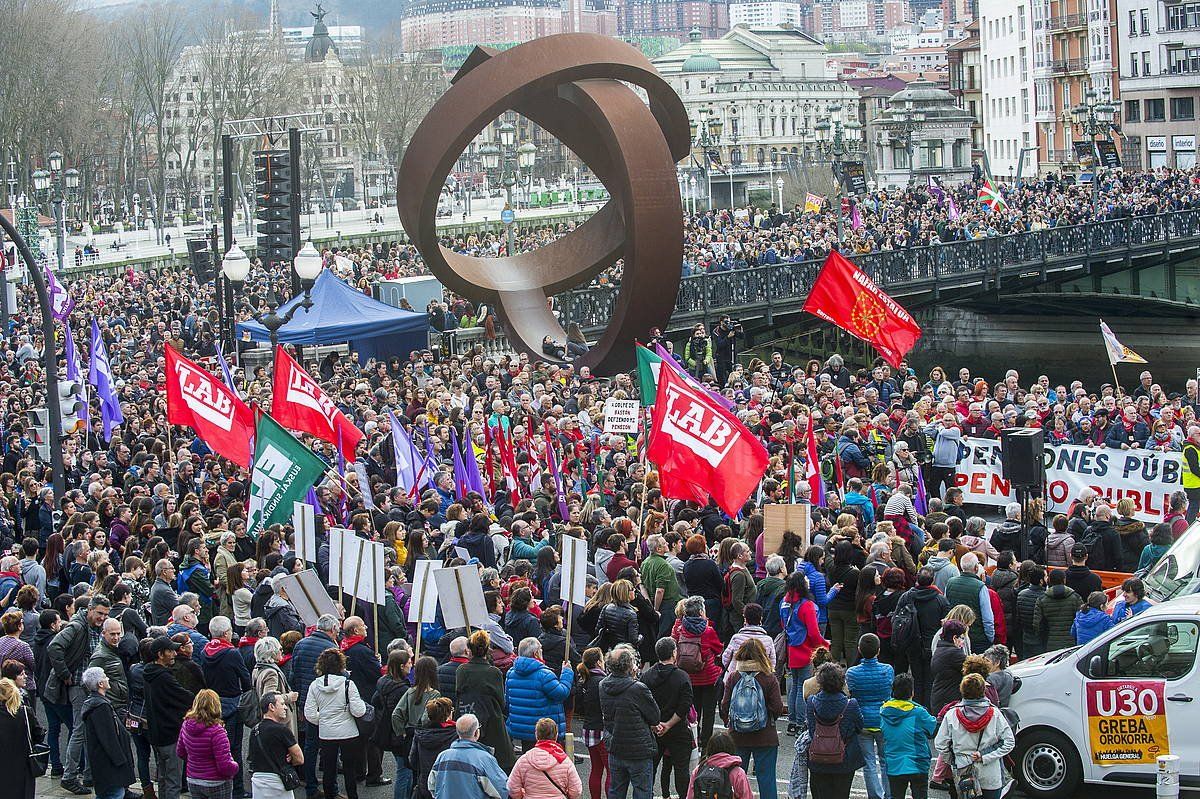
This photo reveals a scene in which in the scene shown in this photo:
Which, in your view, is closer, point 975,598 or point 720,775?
point 720,775

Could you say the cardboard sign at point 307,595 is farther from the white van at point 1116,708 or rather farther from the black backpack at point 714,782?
the white van at point 1116,708

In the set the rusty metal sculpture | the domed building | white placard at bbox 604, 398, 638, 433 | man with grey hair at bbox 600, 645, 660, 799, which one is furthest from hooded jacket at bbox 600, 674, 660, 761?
the domed building

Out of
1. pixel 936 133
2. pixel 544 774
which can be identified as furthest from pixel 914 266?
pixel 936 133

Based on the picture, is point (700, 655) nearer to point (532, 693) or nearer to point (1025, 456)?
point (532, 693)

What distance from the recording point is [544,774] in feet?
33.4

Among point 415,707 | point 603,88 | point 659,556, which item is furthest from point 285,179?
point 415,707

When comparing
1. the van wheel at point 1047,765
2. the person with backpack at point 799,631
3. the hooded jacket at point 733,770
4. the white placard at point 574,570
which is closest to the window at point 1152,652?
the van wheel at point 1047,765

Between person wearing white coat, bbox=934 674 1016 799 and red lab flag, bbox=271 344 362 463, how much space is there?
10651mm

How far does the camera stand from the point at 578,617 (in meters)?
13.3

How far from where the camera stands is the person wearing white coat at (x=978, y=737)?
10680mm

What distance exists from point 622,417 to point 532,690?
10.8m

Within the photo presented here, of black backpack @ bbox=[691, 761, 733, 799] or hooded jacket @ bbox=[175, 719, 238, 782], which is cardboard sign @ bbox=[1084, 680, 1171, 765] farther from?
hooded jacket @ bbox=[175, 719, 238, 782]

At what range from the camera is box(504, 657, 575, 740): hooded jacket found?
11.5 metres

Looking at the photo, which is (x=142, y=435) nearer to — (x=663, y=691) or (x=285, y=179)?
(x=285, y=179)
